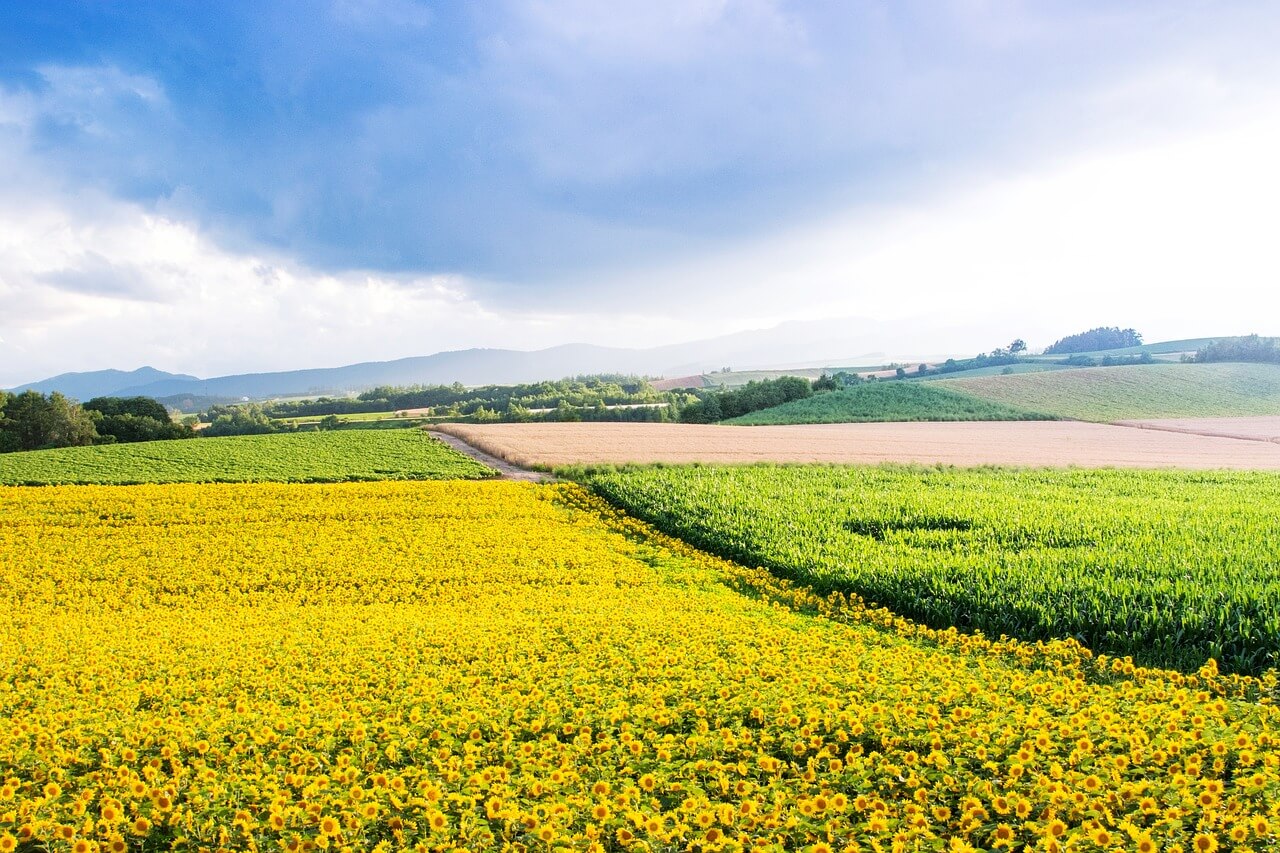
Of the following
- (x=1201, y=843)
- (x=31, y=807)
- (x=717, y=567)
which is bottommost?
(x=717, y=567)

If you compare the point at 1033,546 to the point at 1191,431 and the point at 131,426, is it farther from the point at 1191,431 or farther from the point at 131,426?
the point at 131,426

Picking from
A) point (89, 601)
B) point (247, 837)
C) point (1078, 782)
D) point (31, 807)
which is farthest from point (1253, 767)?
point (89, 601)

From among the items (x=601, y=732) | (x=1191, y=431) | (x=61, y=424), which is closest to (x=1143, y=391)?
(x=1191, y=431)

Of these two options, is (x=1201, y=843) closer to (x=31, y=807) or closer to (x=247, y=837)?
(x=247, y=837)

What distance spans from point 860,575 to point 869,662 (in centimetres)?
517

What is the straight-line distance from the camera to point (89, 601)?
1416 centimetres

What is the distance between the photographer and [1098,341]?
14938 cm

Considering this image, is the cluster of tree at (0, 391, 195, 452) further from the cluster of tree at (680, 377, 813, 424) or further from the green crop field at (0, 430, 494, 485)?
the cluster of tree at (680, 377, 813, 424)

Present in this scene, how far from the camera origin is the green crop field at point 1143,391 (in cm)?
6281

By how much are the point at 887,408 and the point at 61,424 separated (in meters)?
74.1

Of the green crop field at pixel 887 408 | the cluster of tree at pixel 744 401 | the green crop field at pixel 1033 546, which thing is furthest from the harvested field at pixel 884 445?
the cluster of tree at pixel 744 401

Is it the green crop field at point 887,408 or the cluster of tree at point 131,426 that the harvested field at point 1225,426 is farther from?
the cluster of tree at point 131,426

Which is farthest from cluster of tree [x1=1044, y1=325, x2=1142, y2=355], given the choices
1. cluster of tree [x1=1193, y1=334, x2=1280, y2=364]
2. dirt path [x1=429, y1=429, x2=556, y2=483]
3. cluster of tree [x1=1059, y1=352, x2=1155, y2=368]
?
dirt path [x1=429, y1=429, x2=556, y2=483]

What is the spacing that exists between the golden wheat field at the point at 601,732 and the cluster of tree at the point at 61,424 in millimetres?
64097
